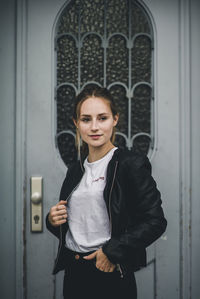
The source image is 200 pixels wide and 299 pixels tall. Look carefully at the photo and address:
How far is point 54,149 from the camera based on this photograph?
4.97ft

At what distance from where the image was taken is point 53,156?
1.51m

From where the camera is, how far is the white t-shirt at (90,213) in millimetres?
1046

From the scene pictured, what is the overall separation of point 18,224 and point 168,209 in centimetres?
87

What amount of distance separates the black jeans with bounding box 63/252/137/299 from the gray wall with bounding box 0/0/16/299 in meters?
0.60

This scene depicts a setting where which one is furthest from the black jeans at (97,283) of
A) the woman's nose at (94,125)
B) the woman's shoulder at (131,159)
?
the woman's nose at (94,125)

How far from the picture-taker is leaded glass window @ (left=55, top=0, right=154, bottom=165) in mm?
1528

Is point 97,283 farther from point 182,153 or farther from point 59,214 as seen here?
point 182,153

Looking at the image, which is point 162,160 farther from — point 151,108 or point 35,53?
point 35,53

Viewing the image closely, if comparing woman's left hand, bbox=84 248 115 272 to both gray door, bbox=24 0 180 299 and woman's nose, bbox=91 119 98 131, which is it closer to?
woman's nose, bbox=91 119 98 131

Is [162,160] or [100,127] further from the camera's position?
[162,160]

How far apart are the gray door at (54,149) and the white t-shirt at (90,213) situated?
424mm

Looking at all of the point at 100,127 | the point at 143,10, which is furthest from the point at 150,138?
the point at 143,10

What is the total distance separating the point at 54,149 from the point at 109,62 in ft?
1.99

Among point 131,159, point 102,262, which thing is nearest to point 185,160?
point 131,159
